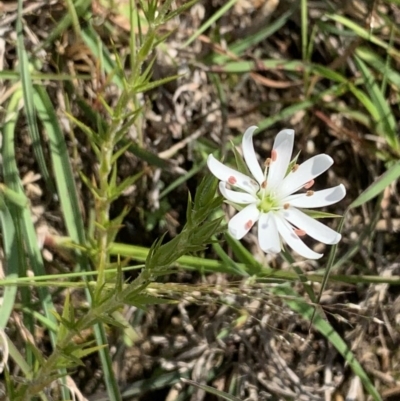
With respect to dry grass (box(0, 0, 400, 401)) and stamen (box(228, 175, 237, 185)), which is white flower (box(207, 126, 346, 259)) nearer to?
stamen (box(228, 175, 237, 185))

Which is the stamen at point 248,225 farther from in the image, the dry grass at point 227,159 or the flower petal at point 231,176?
the dry grass at point 227,159

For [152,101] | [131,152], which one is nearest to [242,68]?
[152,101]

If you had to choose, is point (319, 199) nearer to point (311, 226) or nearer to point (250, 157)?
point (311, 226)

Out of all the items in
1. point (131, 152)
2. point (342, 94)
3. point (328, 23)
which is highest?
point (328, 23)

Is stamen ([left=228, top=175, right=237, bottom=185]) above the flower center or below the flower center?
above

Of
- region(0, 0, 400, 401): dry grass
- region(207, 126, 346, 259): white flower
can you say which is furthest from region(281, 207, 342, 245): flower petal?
region(0, 0, 400, 401): dry grass

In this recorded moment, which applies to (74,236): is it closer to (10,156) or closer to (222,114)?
(10,156)

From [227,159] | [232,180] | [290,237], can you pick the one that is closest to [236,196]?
[232,180]
